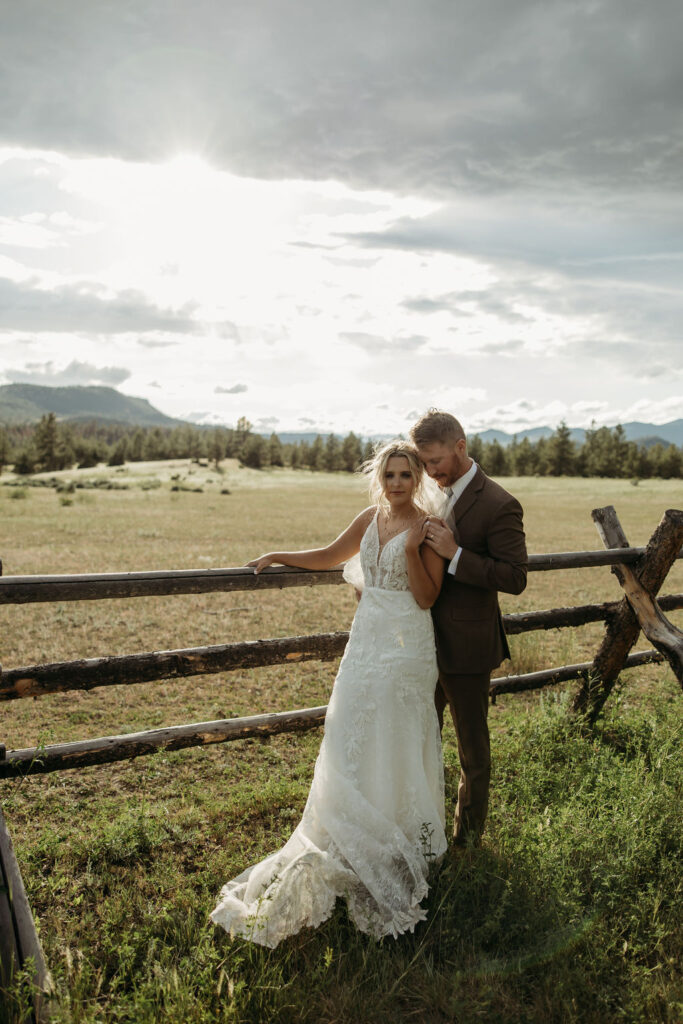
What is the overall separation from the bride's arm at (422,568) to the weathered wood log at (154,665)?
1542 mm

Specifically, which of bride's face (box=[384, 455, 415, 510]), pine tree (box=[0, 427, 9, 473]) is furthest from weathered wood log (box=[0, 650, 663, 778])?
pine tree (box=[0, 427, 9, 473])

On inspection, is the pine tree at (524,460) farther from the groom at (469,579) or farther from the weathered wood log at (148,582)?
the groom at (469,579)

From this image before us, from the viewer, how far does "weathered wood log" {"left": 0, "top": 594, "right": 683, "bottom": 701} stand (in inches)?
156

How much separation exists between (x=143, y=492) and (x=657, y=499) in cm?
3914

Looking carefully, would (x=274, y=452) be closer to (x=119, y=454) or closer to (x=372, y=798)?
(x=119, y=454)

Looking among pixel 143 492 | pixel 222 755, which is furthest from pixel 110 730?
pixel 143 492

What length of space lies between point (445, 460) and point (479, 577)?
683 millimetres

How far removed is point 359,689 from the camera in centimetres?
343

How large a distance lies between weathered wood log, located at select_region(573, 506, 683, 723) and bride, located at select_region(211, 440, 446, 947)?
2.80 metres

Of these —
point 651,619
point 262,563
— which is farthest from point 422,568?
point 651,619

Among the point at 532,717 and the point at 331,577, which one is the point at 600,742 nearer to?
the point at 532,717

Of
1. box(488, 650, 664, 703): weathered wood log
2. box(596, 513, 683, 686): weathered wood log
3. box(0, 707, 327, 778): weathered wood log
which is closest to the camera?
box(0, 707, 327, 778): weathered wood log

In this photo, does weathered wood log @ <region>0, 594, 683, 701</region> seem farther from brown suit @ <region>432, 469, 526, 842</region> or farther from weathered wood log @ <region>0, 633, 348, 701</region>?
brown suit @ <region>432, 469, 526, 842</region>

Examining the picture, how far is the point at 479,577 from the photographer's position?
3.38m
